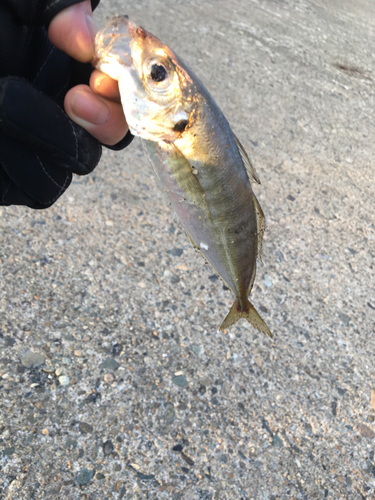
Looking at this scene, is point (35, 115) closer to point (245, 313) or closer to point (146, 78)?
point (146, 78)

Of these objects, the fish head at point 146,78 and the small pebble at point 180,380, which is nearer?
the fish head at point 146,78

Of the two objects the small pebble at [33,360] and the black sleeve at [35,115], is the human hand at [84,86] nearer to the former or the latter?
the black sleeve at [35,115]

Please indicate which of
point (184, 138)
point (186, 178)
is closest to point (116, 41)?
point (184, 138)

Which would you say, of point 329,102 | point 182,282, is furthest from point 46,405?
point 329,102

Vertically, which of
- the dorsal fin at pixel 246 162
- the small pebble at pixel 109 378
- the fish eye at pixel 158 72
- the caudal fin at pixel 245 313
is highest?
the fish eye at pixel 158 72

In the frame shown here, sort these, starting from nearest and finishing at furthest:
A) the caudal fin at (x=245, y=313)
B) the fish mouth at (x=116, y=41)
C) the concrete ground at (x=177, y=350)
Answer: the fish mouth at (x=116, y=41)
the concrete ground at (x=177, y=350)
the caudal fin at (x=245, y=313)

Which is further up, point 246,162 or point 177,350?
point 246,162

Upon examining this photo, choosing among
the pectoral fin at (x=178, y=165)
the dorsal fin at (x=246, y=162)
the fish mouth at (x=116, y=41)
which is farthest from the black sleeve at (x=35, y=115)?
the dorsal fin at (x=246, y=162)
